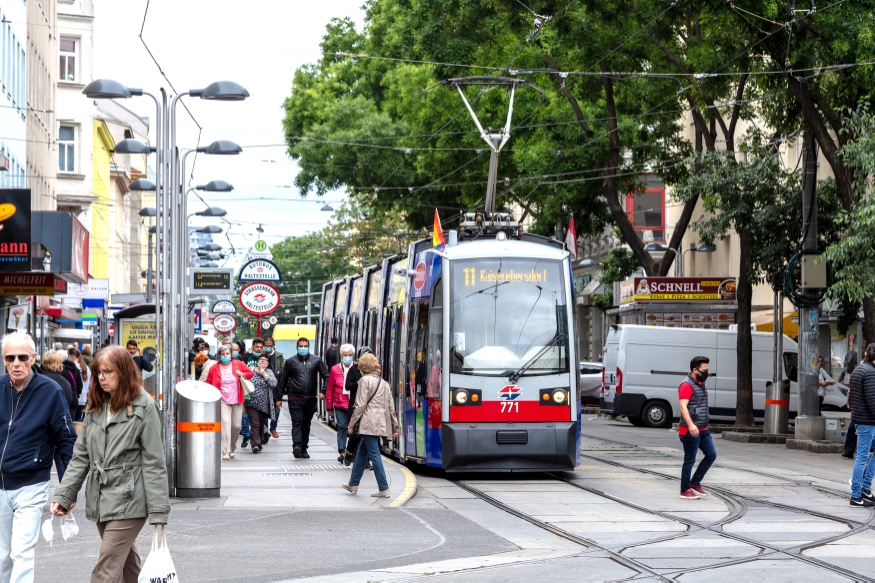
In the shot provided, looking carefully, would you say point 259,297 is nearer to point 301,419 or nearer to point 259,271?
point 259,271

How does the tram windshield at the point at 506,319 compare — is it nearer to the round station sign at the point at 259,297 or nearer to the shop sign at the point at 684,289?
the round station sign at the point at 259,297

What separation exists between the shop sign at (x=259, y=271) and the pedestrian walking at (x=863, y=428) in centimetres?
1511

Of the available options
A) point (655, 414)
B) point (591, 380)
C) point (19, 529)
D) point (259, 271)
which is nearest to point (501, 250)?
point (259, 271)

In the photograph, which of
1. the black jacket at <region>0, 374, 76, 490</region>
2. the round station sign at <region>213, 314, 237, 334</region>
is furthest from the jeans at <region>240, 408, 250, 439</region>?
the black jacket at <region>0, 374, 76, 490</region>

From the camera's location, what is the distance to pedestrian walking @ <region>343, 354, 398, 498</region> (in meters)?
15.9

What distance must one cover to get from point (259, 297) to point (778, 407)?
10.2 m

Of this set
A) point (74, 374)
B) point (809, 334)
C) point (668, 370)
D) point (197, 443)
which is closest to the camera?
point (197, 443)

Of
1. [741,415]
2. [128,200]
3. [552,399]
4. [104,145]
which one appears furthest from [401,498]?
[128,200]

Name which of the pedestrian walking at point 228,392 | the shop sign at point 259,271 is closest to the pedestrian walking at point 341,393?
the pedestrian walking at point 228,392

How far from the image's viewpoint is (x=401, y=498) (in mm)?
15734

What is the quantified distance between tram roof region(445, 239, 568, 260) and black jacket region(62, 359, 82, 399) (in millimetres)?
6555

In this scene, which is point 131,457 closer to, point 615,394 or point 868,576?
point 868,576

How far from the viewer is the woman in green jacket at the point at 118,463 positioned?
24.1 feet

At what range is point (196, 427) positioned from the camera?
15.4 m
